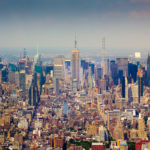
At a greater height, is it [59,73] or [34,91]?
[59,73]

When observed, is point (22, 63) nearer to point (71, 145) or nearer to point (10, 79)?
point (10, 79)

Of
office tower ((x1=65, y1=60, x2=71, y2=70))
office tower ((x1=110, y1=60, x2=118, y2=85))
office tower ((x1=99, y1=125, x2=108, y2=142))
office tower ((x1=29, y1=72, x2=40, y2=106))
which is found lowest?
office tower ((x1=99, y1=125, x2=108, y2=142))

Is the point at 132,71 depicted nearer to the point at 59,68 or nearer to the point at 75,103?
the point at 59,68

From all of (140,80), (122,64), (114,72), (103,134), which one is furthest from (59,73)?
(103,134)

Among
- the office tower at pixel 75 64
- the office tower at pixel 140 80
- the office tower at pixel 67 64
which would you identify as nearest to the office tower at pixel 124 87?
the office tower at pixel 140 80

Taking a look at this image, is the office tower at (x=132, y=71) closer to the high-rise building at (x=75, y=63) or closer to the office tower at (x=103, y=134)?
the high-rise building at (x=75, y=63)

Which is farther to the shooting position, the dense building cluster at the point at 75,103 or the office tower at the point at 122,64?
the office tower at the point at 122,64

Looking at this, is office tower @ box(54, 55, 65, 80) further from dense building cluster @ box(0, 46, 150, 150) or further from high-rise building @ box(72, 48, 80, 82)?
high-rise building @ box(72, 48, 80, 82)

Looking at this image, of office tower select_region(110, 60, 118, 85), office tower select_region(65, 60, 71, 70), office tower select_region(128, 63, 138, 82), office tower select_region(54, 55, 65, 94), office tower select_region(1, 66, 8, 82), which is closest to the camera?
office tower select_region(1, 66, 8, 82)

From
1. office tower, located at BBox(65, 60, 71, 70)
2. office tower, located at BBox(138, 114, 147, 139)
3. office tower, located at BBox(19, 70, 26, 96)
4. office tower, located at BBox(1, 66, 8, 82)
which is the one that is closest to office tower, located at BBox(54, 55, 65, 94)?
office tower, located at BBox(65, 60, 71, 70)

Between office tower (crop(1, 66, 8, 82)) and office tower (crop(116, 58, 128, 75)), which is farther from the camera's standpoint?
office tower (crop(116, 58, 128, 75))

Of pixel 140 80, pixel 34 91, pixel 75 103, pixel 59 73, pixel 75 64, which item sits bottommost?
pixel 75 103
